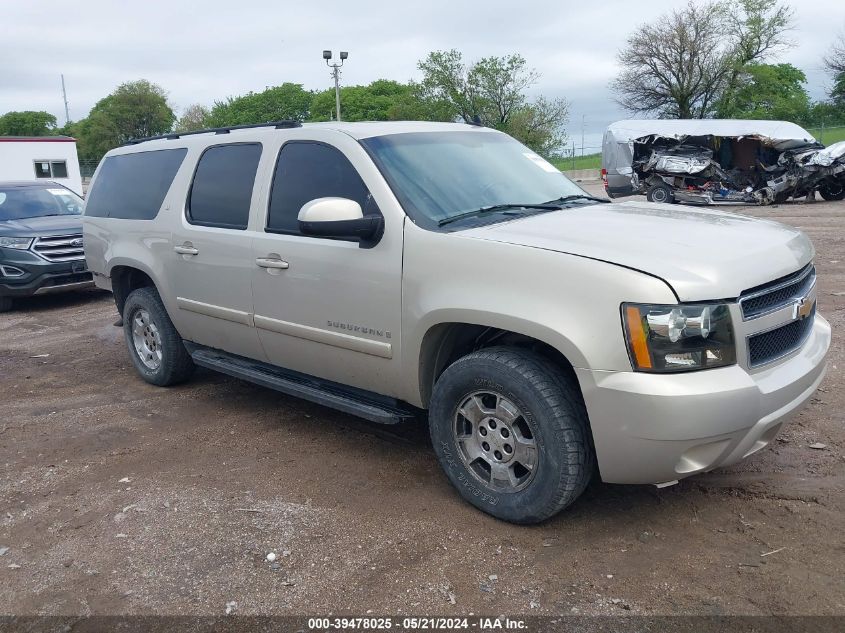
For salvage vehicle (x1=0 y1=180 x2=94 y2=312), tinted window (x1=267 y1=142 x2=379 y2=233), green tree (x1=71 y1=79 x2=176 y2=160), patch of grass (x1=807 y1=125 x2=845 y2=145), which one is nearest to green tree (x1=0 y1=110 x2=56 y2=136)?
green tree (x1=71 y1=79 x2=176 y2=160)

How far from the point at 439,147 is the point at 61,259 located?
7412mm

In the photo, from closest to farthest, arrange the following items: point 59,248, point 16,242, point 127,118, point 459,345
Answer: point 459,345
point 16,242
point 59,248
point 127,118

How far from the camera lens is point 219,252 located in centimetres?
476

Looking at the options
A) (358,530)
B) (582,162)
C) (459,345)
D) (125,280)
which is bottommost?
(358,530)

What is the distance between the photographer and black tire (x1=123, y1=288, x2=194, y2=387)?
5.63m

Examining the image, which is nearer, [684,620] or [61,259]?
[684,620]

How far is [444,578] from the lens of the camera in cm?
310

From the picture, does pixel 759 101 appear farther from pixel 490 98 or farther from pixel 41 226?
pixel 41 226

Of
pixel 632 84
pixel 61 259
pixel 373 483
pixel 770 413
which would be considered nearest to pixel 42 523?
pixel 373 483

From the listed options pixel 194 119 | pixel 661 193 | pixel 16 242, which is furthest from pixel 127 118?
pixel 16 242

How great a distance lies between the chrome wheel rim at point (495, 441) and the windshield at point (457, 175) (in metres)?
0.93

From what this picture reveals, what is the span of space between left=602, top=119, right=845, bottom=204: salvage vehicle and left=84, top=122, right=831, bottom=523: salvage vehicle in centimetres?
1674

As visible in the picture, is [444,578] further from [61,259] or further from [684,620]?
[61,259]

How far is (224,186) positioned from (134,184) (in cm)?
133
